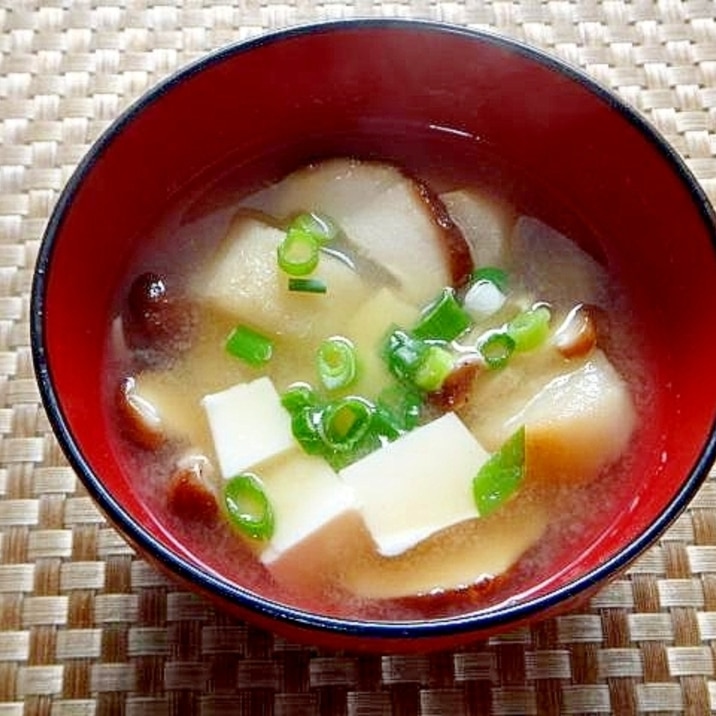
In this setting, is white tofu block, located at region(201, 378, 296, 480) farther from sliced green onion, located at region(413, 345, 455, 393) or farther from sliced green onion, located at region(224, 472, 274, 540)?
sliced green onion, located at region(413, 345, 455, 393)

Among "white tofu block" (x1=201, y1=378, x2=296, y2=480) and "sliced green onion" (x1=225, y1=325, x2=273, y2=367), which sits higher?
"sliced green onion" (x1=225, y1=325, x2=273, y2=367)

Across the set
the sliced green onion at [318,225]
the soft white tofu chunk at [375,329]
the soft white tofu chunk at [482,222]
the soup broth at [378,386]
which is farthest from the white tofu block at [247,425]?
the soft white tofu chunk at [482,222]

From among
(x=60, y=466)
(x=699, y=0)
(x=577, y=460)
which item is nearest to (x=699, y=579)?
(x=577, y=460)

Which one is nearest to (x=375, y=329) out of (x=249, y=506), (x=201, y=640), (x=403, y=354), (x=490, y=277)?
(x=403, y=354)

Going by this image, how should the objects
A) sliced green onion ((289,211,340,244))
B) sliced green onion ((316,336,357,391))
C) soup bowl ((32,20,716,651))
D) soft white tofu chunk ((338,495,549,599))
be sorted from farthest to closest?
sliced green onion ((289,211,340,244)) → sliced green onion ((316,336,357,391)) → soft white tofu chunk ((338,495,549,599)) → soup bowl ((32,20,716,651))

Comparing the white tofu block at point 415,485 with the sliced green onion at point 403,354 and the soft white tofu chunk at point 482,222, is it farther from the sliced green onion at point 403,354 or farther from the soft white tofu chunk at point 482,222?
the soft white tofu chunk at point 482,222

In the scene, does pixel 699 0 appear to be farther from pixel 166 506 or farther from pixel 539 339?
pixel 166 506

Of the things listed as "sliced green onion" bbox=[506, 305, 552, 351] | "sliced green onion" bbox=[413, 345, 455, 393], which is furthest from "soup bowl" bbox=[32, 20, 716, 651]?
"sliced green onion" bbox=[413, 345, 455, 393]
